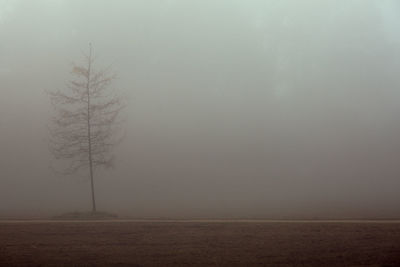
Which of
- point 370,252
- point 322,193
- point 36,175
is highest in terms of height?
point 36,175

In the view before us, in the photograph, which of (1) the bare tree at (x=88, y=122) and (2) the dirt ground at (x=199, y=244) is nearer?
(2) the dirt ground at (x=199, y=244)

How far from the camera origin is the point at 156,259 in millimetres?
10750

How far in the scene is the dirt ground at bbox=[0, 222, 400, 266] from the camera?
10.7 m

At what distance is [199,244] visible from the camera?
11844 millimetres

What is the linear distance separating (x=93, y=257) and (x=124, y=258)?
69 centimetres

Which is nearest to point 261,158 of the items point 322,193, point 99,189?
point 322,193

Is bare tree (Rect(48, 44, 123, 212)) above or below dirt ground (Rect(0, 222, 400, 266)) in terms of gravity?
above

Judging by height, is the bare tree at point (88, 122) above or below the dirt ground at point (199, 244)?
above

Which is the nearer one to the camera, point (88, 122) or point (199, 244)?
point (199, 244)

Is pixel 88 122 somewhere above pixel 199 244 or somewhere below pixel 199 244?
above

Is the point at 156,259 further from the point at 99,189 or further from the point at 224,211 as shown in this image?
the point at 99,189

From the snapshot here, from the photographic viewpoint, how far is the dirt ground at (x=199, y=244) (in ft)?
35.0

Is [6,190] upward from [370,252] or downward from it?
upward

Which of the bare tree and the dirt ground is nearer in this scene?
the dirt ground
